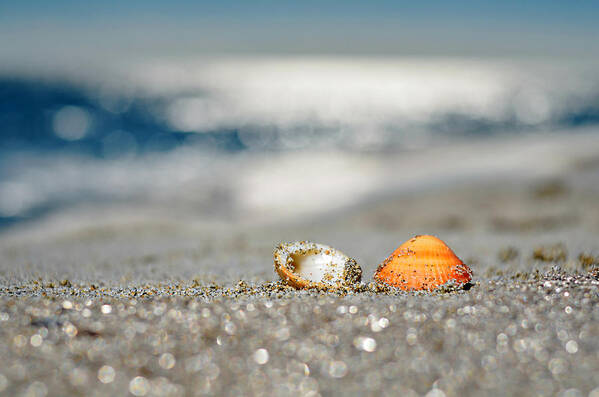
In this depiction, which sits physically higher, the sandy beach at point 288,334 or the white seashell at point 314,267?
the white seashell at point 314,267

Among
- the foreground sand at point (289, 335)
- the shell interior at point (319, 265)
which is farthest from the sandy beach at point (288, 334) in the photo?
the shell interior at point (319, 265)

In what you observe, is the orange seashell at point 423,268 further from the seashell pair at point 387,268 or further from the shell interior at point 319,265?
the shell interior at point 319,265

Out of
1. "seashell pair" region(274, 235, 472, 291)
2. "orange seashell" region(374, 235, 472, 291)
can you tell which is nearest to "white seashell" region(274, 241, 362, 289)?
"seashell pair" region(274, 235, 472, 291)

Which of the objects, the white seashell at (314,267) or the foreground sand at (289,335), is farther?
the white seashell at (314,267)

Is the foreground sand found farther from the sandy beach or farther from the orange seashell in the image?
the orange seashell

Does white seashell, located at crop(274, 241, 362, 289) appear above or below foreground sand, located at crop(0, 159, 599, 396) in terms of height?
above

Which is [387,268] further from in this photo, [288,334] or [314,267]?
[288,334]
